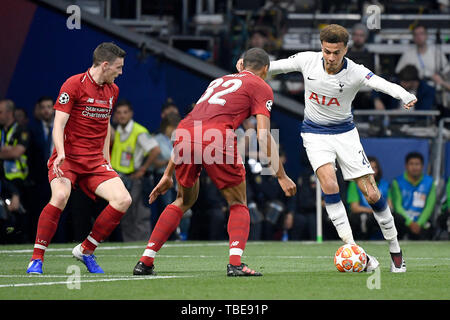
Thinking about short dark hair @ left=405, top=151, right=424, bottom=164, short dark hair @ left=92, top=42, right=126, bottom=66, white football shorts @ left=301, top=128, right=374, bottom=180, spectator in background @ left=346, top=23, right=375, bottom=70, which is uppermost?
spectator in background @ left=346, top=23, right=375, bottom=70

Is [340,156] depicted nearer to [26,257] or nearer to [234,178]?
[234,178]

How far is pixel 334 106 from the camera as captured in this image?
10180 mm

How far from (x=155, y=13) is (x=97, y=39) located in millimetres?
4110

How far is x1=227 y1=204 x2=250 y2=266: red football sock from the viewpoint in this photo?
346 inches

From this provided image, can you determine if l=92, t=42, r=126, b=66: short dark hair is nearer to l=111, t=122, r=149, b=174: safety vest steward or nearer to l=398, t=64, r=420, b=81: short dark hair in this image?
l=111, t=122, r=149, b=174: safety vest steward

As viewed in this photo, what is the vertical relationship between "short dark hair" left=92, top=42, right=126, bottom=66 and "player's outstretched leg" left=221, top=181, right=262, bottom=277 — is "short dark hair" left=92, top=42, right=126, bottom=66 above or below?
above

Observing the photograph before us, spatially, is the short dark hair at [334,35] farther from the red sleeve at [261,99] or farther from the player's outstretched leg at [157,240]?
the player's outstretched leg at [157,240]

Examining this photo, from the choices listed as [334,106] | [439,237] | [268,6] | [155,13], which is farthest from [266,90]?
[155,13]

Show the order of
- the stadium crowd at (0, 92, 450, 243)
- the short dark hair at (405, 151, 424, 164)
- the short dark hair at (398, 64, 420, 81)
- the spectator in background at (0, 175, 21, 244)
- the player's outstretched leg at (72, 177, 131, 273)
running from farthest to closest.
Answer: the short dark hair at (398, 64, 420, 81), the short dark hair at (405, 151, 424, 164), the stadium crowd at (0, 92, 450, 243), the spectator in background at (0, 175, 21, 244), the player's outstretched leg at (72, 177, 131, 273)

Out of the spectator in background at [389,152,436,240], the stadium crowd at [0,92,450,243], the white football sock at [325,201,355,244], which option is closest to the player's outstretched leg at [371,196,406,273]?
the white football sock at [325,201,355,244]

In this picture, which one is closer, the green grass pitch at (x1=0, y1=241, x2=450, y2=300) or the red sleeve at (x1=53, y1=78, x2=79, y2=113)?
the green grass pitch at (x1=0, y1=241, x2=450, y2=300)

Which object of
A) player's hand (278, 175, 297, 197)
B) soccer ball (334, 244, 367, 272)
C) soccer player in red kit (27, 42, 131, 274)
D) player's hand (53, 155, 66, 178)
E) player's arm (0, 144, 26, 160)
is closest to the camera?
player's hand (278, 175, 297, 197)

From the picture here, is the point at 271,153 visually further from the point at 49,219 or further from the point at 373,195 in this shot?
the point at 49,219

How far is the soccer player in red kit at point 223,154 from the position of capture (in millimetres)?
8695
